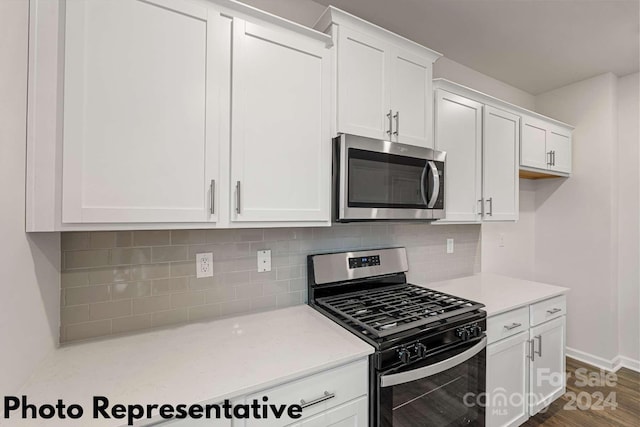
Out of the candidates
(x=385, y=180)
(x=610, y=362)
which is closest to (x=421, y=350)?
(x=385, y=180)

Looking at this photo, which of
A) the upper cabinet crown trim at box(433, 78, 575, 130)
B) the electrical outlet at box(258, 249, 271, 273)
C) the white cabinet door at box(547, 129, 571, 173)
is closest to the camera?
the electrical outlet at box(258, 249, 271, 273)

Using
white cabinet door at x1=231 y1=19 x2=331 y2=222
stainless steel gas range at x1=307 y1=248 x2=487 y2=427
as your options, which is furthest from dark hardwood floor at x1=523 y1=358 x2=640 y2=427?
white cabinet door at x1=231 y1=19 x2=331 y2=222

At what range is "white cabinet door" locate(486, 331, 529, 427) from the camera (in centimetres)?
172

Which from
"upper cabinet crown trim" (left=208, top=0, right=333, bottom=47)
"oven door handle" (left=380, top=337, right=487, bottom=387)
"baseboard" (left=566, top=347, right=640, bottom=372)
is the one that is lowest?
"baseboard" (left=566, top=347, right=640, bottom=372)

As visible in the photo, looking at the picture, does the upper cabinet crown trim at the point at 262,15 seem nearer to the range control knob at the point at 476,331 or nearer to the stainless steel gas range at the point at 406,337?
the stainless steel gas range at the point at 406,337

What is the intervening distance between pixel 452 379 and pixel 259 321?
102cm

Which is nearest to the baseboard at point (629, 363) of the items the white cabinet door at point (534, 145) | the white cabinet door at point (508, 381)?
the white cabinet door at point (508, 381)

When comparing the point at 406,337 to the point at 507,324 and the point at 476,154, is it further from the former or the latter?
the point at 476,154

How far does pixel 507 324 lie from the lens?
1793mm

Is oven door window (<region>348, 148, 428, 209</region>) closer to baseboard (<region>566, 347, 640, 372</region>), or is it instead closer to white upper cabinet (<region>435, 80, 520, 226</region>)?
white upper cabinet (<region>435, 80, 520, 226</region>)

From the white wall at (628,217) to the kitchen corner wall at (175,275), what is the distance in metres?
2.70

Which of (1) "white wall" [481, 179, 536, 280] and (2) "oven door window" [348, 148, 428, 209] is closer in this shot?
(2) "oven door window" [348, 148, 428, 209]

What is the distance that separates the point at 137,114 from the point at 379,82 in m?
1.19

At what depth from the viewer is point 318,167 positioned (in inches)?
57.1
